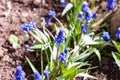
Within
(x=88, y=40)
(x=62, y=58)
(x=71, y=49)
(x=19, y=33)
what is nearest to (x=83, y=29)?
(x=88, y=40)

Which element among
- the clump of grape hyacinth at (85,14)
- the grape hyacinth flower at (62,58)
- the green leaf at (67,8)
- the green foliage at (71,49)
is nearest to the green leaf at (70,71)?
the green foliage at (71,49)

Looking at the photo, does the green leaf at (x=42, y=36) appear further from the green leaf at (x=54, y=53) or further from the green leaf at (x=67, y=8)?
the green leaf at (x=67, y=8)

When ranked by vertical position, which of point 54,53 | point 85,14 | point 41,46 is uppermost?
point 85,14

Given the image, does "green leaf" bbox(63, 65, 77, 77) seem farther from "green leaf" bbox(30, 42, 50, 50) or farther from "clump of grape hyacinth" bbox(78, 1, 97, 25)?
"clump of grape hyacinth" bbox(78, 1, 97, 25)

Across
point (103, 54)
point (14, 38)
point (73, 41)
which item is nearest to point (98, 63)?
point (103, 54)

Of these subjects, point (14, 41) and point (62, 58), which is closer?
point (62, 58)

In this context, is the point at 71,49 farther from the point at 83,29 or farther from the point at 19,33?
the point at 19,33

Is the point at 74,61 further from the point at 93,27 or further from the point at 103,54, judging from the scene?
the point at 93,27

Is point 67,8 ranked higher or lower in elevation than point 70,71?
higher

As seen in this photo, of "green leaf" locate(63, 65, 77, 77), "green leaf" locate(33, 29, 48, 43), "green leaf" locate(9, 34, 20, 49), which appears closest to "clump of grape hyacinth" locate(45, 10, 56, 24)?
"green leaf" locate(33, 29, 48, 43)
